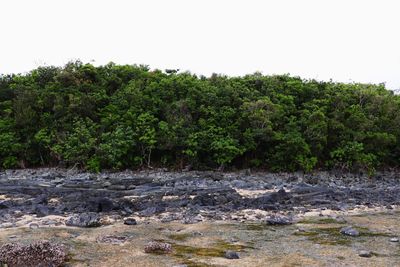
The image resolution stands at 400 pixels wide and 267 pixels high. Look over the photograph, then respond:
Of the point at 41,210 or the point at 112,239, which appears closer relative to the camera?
the point at 112,239

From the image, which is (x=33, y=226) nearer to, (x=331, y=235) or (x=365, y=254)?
(x=331, y=235)

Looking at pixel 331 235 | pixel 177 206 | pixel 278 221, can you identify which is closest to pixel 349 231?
pixel 331 235

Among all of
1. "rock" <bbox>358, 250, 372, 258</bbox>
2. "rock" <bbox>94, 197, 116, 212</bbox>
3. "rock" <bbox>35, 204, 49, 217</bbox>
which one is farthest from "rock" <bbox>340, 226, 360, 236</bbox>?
"rock" <bbox>35, 204, 49, 217</bbox>

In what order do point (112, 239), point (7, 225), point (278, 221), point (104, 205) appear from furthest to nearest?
point (104, 205), point (278, 221), point (7, 225), point (112, 239)

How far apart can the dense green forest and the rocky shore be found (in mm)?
4582

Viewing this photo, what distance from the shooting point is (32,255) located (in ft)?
34.5

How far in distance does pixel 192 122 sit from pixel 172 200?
16.1 meters

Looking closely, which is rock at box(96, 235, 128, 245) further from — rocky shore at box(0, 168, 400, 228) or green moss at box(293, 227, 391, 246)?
green moss at box(293, 227, 391, 246)

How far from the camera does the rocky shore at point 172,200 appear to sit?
16688 mm

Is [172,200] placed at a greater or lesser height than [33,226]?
lesser

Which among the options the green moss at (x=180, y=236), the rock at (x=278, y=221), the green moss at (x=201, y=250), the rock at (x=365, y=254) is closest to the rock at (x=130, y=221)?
the green moss at (x=180, y=236)

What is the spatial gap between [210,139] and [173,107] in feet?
15.5

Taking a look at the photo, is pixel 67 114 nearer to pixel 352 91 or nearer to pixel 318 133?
pixel 318 133

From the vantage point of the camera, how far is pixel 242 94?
123ft
